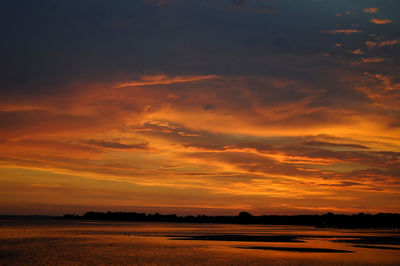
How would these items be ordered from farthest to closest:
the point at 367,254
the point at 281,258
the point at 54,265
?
the point at 367,254
the point at 281,258
the point at 54,265

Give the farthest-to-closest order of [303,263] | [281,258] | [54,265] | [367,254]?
[367,254] < [281,258] < [303,263] < [54,265]

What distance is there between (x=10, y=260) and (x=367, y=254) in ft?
146

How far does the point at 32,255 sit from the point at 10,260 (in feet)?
18.4

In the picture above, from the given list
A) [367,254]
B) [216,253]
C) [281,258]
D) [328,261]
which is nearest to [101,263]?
[216,253]

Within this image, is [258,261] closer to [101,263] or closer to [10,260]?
[101,263]

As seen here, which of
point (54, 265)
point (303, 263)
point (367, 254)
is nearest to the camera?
point (54, 265)

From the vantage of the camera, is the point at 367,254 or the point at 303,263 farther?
the point at 367,254

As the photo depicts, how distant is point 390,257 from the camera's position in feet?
162

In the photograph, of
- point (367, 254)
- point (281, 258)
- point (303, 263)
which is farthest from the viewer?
point (367, 254)

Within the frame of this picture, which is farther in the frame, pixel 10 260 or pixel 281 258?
pixel 281 258

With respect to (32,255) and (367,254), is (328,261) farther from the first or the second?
(32,255)

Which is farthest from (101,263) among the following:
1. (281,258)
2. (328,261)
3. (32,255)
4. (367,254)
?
(367,254)

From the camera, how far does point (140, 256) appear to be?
50.2 meters

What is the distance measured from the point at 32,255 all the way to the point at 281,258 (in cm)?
3098
